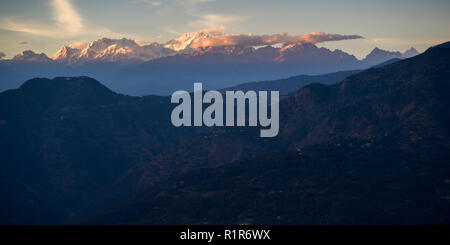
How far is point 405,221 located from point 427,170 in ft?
164

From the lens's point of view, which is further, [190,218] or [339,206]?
[190,218]

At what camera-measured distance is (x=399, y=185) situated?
18350 cm
